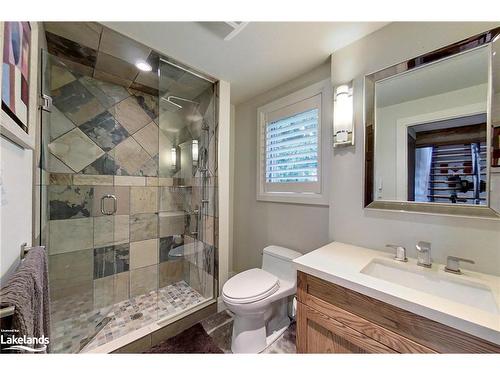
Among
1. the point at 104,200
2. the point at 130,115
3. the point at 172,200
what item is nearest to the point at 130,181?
the point at 104,200

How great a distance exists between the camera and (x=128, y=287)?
6.13ft

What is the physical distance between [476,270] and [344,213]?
0.63m

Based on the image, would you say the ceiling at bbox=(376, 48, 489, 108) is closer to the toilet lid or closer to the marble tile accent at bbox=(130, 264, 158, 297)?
the toilet lid

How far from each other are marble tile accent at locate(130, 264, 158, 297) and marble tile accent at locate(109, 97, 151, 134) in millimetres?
1459

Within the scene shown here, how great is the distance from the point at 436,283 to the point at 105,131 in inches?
104

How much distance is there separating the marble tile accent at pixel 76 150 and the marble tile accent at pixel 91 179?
2.6 inches

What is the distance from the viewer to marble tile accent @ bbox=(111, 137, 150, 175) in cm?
187

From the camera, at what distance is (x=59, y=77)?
150cm

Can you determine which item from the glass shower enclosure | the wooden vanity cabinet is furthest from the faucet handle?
the glass shower enclosure

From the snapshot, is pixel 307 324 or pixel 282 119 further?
pixel 282 119

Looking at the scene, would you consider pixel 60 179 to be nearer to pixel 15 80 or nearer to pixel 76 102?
pixel 76 102

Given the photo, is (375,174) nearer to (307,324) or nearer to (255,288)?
(307,324)
